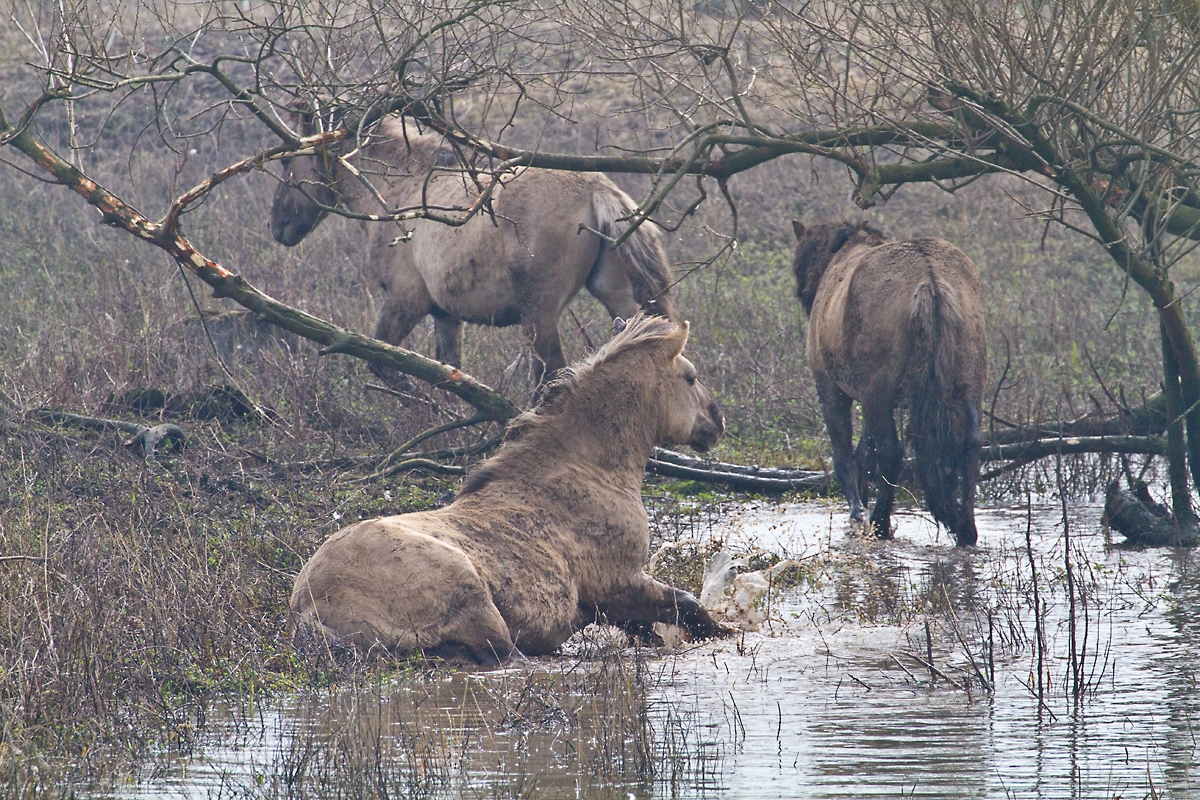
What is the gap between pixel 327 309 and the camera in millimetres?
13484


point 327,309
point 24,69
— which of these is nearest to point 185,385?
point 327,309

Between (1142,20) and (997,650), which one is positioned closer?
(997,650)

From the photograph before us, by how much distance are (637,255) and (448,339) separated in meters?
2.22

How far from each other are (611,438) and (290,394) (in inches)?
180

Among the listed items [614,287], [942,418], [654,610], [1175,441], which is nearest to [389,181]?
[614,287]

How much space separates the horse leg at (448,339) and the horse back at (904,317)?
3.74 meters

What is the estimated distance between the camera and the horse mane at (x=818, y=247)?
995 centimetres

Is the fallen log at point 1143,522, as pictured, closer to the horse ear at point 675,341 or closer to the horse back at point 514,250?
the horse ear at point 675,341

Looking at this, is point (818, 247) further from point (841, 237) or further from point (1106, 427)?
point (1106, 427)

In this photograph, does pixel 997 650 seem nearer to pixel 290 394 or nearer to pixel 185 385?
pixel 290 394

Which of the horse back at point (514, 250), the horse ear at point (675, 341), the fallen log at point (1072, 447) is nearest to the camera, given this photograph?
the horse ear at point (675, 341)

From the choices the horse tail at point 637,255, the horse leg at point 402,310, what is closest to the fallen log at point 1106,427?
the horse tail at point 637,255

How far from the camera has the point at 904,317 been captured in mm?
8398

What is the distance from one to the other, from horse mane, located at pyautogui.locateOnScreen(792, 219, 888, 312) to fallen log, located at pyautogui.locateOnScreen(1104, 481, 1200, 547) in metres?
2.42
